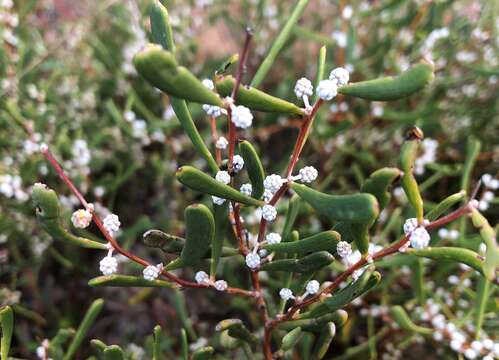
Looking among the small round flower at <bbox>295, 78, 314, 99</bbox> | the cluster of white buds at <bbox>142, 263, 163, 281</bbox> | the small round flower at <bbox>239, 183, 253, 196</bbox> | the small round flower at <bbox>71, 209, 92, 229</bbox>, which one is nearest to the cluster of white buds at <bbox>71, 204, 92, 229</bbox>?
the small round flower at <bbox>71, 209, 92, 229</bbox>

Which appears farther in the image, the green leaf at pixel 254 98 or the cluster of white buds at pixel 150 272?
the cluster of white buds at pixel 150 272

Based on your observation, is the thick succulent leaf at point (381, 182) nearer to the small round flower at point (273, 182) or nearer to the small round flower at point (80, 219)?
the small round flower at point (273, 182)

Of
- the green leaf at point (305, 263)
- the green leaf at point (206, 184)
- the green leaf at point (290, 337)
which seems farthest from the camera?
the green leaf at point (290, 337)

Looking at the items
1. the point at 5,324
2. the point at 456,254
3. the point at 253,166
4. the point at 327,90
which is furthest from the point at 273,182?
the point at 5,324

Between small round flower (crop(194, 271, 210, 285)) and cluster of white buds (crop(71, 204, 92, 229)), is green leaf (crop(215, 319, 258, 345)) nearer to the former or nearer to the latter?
small round flower (crop(194, 271, 210, 285))

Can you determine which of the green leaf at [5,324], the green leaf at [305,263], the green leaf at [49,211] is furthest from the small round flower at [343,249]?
the green leaf at [5,324]

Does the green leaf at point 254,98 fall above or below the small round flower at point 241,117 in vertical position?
above

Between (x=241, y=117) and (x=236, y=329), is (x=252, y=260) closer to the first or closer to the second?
(x=236, y=329)
